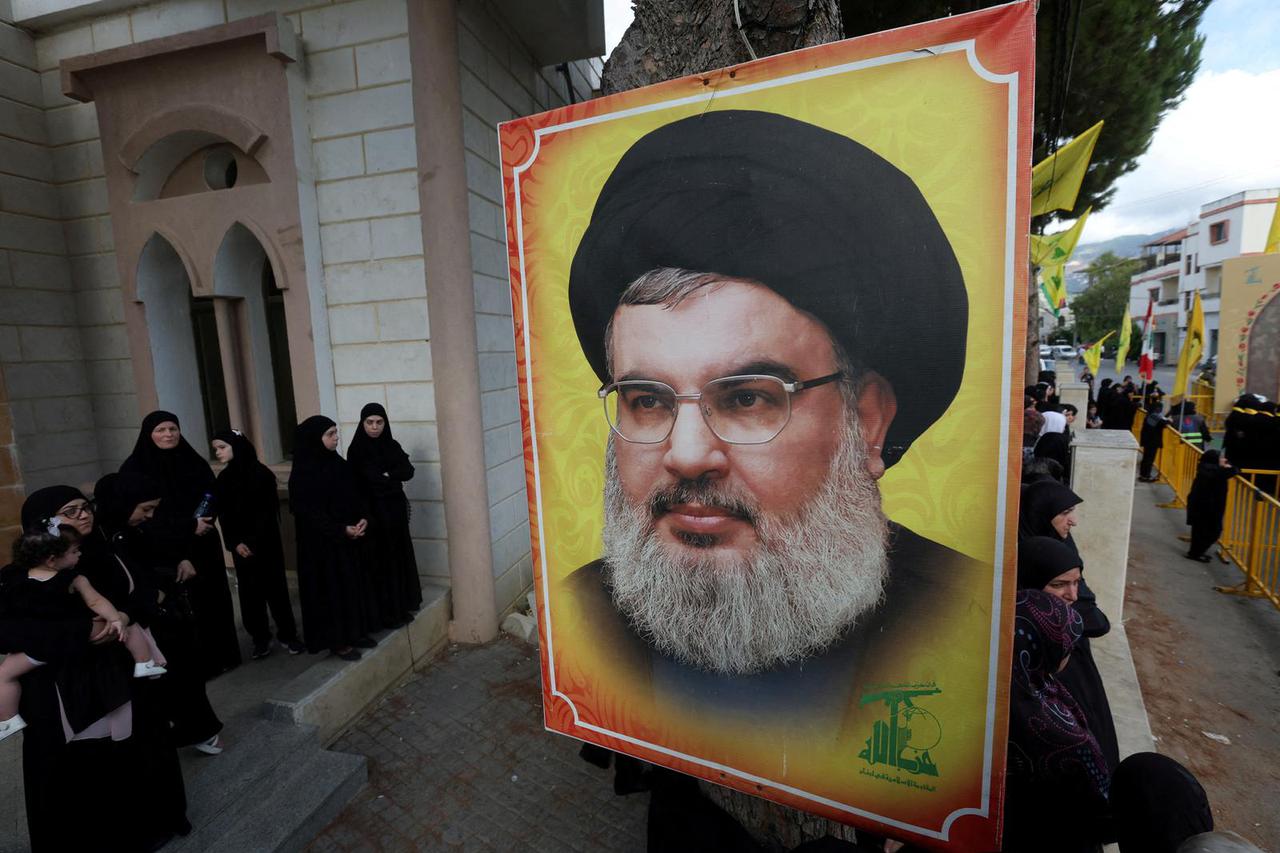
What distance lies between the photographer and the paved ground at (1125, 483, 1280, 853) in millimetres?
3104

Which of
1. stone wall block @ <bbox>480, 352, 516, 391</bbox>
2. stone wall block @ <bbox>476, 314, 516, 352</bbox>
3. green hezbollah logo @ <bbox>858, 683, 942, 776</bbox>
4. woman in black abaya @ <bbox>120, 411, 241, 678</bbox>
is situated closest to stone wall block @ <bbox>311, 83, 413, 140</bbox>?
stone wall block @ <bbox>476, 314, 516, 352</bbox>

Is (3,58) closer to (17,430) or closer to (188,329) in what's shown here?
(188,329)

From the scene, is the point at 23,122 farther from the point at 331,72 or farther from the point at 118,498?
the point at 118,498

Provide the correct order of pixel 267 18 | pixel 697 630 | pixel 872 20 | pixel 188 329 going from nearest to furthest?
1. pixel 697 630
2. pixel 267 18
3. pixel 188 329
4. pixel 872 20

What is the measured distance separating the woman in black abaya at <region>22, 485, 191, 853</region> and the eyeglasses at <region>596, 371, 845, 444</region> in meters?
2.26

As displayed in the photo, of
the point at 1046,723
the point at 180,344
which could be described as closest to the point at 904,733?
the point at 1046,723

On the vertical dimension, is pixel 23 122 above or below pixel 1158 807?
above

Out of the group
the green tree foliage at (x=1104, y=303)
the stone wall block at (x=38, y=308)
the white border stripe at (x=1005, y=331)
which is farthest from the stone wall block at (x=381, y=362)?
the green tree foliage at (x=1104, y=303)

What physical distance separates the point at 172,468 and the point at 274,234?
1879mm

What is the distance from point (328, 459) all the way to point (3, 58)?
4.57m

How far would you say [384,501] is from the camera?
3.94 m

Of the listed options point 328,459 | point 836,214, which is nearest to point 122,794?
point 328,459

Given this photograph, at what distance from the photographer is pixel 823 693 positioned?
4.75 feet

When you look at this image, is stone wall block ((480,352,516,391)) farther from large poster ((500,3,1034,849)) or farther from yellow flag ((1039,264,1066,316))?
yellow flag ((1039,264,1066,316))
